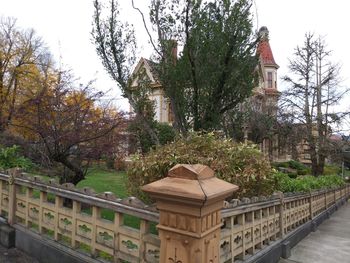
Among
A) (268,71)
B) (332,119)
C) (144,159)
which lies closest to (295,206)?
(144,159)

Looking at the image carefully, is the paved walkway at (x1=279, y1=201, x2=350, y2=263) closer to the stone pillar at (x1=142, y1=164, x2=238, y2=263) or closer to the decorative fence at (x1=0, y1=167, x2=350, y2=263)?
the decorative fence at (x1=0, y1=167, x2=350, y2=263)

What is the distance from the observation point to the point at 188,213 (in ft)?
8.50

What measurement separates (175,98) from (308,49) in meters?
19.9

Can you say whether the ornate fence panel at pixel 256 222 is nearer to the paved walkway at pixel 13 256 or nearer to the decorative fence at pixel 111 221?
the decorative fence at pixel 111 221

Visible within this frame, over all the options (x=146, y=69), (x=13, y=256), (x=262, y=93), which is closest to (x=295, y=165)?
(x=262, y=93)

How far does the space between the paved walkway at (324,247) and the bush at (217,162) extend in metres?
1.32

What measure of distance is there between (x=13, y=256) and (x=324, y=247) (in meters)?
5.86

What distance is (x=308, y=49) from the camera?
24875 mm

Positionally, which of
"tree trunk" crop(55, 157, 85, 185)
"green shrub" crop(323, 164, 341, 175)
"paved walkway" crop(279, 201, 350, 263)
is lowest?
"green shrub" crop(323, 164, 341, 175)

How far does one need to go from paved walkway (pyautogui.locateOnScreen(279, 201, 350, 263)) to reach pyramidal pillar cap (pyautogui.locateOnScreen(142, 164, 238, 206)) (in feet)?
12.0

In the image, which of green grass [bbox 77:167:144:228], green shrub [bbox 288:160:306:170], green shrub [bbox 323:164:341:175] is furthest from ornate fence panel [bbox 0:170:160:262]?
green shrub [bbox 323:164:341:175]

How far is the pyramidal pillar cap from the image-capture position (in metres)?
2.50

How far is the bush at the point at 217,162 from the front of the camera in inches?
221

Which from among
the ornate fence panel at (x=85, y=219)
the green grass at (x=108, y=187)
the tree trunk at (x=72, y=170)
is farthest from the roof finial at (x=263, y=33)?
the ornate fence panel at (x=85, y=219)
